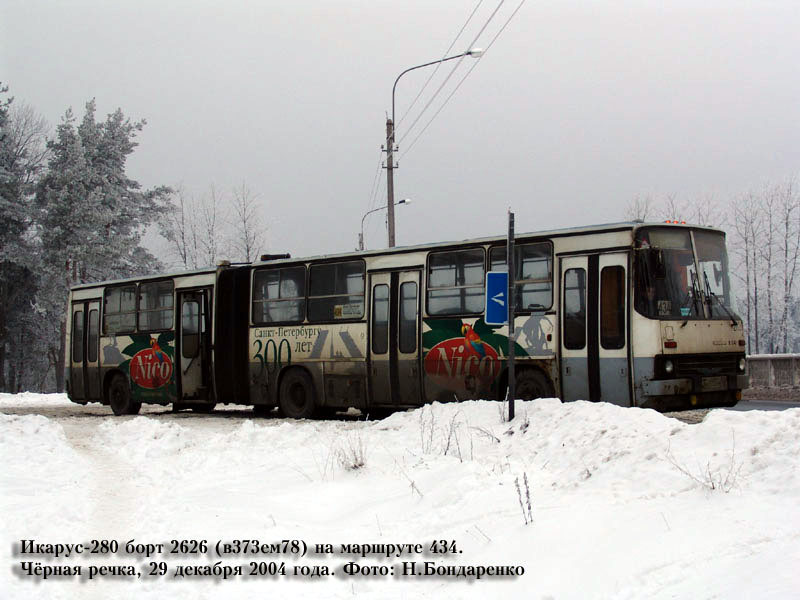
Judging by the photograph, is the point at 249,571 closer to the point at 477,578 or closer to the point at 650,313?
the point at 477,578

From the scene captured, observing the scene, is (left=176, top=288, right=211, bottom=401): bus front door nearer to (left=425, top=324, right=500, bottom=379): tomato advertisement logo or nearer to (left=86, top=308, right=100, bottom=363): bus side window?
(left=86, top=308, right=100, bottom=363): bus side window

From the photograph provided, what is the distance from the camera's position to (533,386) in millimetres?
14461

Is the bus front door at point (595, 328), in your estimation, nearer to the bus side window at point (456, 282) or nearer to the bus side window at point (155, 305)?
the bus side window at point (456, 282)

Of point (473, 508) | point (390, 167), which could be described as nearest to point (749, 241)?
point (390, 167)

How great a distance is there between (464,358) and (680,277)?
395cm

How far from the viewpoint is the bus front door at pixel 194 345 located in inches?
811

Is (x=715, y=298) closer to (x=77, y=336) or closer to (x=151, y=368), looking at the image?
(x=151, y=368)

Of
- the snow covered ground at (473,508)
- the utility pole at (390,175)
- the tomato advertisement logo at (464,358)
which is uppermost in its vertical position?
the utility pole at (390,175)

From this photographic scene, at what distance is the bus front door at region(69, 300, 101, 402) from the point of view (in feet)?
78.8

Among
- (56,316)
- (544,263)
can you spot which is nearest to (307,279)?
(544,263)

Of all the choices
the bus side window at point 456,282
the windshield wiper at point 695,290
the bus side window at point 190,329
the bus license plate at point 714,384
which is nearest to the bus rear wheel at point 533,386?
the bus side window at point 456,282

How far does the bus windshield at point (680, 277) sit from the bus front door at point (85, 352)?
1583 centimetres

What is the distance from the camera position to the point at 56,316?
170 feet

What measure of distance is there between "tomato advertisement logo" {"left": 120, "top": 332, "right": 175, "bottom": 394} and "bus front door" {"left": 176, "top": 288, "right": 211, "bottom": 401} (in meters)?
0.47
